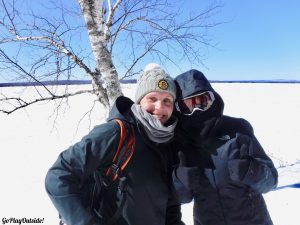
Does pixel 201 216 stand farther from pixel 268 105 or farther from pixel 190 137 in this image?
pixel 268 105

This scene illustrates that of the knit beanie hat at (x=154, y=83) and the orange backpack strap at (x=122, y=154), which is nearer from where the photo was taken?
the orange backpack strap at (x=122, y=154)

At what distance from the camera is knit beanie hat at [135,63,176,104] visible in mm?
1872

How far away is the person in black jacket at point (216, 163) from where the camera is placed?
5.83 feet

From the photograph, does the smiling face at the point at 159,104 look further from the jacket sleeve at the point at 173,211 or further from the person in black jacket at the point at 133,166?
the jacket sleeve at the point at 173,211

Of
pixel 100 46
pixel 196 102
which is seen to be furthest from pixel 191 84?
pixel 100 46

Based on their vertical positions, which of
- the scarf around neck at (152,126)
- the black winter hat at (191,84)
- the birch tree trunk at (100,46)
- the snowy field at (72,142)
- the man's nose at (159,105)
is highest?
the birch tree trunk at (100,46)

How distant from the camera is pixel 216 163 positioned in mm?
1838

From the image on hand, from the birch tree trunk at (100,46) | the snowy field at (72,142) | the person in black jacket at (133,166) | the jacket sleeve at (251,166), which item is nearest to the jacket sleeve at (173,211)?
the person in black jacket at (133,166)

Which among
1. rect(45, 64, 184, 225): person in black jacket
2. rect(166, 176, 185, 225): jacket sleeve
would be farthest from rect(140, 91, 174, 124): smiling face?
rect(166, 176, 185, 225): jacket sleeve

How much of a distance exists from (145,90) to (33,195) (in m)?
5.24

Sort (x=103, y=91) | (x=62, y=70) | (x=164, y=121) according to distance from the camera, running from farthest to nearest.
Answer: (x=62, y=70)
(x=103, y=91)
(x=164, y=121)

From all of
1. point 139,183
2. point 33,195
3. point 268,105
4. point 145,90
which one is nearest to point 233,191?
point 139,183

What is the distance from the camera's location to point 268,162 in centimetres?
179

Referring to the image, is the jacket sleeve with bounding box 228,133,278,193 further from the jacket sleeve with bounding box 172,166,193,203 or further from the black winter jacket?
the black winter jacket
